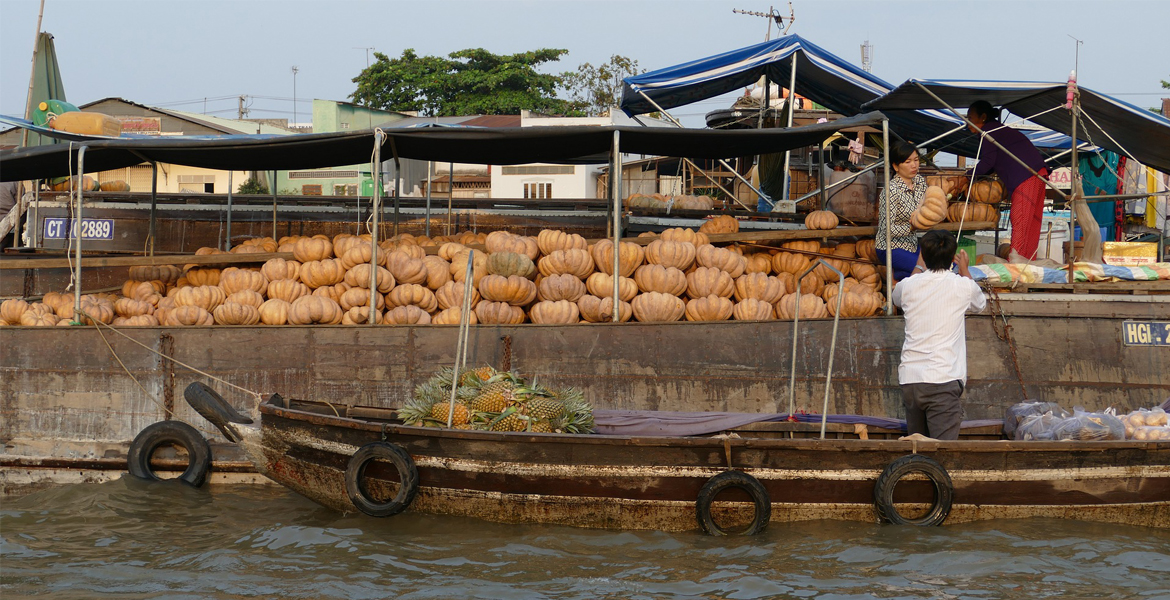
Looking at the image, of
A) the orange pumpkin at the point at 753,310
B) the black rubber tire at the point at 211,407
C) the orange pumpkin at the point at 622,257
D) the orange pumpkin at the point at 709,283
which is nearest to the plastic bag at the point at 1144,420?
the orange pumpkin at the point at 753,310

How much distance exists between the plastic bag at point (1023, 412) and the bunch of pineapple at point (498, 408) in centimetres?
332

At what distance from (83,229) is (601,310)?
366 inches

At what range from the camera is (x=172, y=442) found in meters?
8.52

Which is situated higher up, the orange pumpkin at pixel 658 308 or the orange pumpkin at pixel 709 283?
the orange pumpkin at pixel 709 283

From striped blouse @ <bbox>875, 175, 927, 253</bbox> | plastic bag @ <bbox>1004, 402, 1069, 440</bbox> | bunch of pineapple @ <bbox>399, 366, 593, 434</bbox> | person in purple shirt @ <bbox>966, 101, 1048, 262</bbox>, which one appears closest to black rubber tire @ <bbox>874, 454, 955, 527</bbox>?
plastic bag @ <bbox>1004, 402, 1069, 440</bbox>

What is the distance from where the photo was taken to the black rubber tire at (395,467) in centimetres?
681

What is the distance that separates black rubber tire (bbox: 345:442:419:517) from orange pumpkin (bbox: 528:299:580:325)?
7.09 feet

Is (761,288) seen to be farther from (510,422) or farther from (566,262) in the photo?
(510,422)

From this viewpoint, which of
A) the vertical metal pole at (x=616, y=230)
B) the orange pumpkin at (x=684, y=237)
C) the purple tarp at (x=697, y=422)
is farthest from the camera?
the orange pumpkin at (x=684, y=237)

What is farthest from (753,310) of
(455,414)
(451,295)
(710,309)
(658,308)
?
(455,414)

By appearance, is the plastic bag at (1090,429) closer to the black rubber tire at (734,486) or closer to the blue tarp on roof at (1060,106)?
the black rubber tire at (734,486)

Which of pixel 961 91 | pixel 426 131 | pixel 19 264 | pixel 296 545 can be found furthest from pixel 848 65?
pixel 19 264

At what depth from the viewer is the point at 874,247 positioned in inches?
358

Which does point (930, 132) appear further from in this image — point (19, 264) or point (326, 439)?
point (19, 264)
